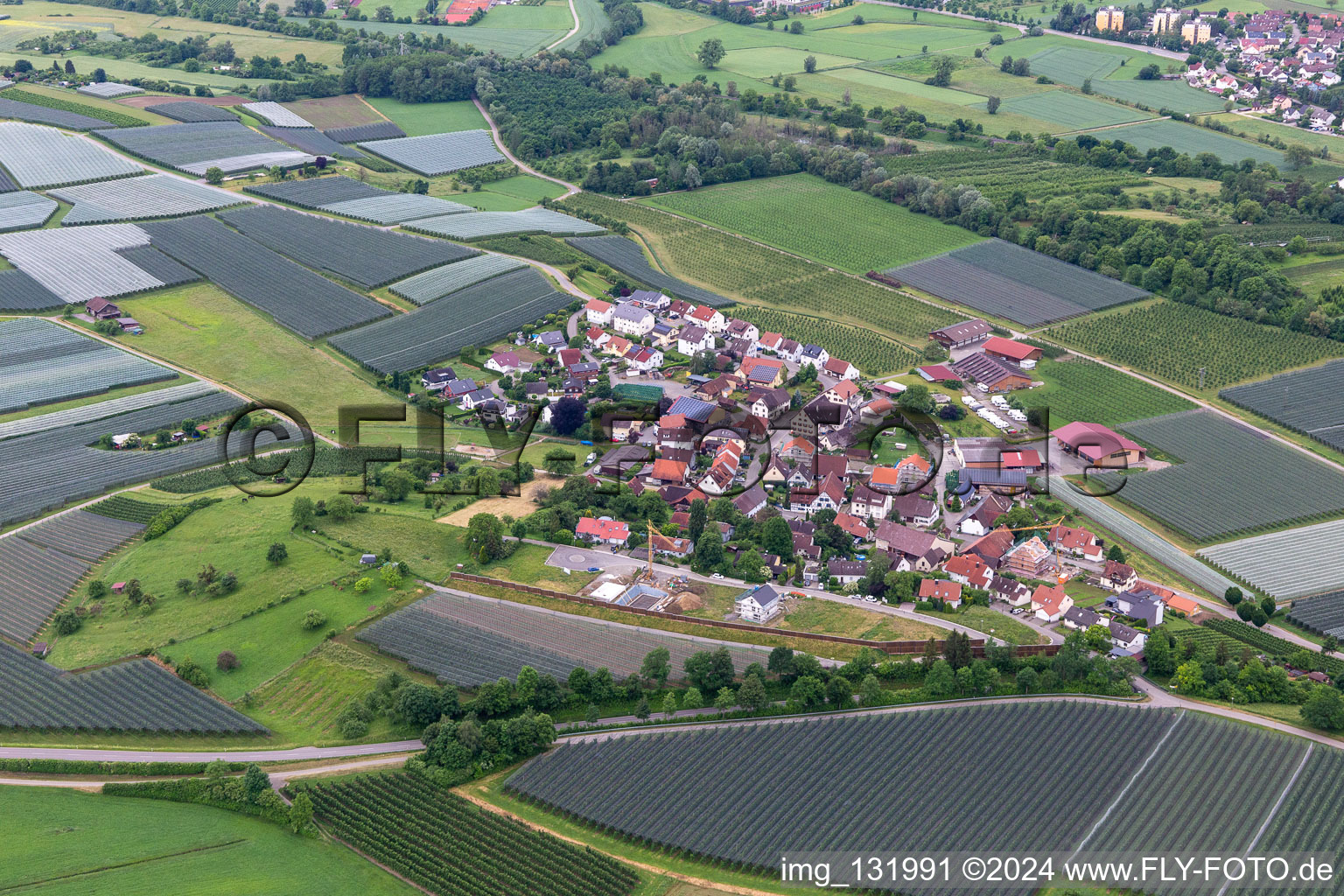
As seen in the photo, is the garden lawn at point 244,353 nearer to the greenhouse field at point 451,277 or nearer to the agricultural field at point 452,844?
the greenhouse field at point 451,277

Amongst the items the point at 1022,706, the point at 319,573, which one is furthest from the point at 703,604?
the point at 319,573

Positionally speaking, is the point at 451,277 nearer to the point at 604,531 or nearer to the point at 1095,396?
the point at 604,531

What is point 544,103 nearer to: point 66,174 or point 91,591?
point 66,174

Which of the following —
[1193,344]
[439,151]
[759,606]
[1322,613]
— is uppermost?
[439,151]

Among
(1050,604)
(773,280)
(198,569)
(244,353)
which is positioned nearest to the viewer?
(1050,604)

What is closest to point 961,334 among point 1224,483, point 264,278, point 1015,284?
point 1015,284

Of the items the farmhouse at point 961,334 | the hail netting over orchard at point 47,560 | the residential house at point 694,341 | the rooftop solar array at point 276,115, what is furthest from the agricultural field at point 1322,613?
the rooftop solar array at point 276,115

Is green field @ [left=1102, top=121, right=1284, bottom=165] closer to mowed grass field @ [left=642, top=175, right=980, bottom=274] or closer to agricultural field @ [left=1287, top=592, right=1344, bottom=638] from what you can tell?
mowed grass field @ [left=642, top=175, right=980, bottom=274]
